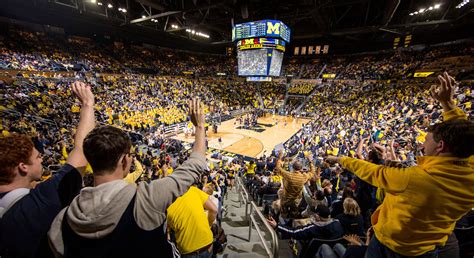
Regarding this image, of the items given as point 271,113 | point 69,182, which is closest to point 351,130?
point 69,182

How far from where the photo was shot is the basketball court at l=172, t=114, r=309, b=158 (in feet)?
54.5

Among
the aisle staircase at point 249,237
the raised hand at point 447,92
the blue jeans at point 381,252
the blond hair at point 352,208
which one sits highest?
the raised hand at point 447,92

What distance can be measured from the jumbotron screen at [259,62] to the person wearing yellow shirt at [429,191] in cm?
1938

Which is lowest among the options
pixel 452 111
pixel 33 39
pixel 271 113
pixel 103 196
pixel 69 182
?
pixel 271 113

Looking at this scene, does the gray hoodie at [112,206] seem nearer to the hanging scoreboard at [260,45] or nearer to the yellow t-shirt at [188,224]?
the yellow t-shirt at [188,224]

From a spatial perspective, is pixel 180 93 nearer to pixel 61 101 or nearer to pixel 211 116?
pixel 211 116

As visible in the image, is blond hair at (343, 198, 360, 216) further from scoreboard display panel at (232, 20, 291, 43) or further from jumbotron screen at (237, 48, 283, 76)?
jumbotron screen at (237, 48, 283, 76)

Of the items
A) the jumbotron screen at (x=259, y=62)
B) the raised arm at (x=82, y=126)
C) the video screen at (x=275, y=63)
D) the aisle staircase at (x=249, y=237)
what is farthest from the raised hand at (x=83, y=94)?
the video screen at (x=275, y=63)

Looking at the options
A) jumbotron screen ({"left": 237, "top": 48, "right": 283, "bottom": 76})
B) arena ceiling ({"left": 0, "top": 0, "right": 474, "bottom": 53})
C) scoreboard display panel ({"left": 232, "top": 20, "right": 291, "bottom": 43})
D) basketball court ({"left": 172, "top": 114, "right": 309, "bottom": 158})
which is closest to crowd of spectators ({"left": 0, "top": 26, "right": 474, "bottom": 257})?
basketball court ({"left": 172, "top": 114, "right": 309, "bottom": 158})

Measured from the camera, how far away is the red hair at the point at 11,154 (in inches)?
53.7

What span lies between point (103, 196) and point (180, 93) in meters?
28.2

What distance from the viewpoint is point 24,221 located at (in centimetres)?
119

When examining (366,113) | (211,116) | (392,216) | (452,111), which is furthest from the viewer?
(211,116)

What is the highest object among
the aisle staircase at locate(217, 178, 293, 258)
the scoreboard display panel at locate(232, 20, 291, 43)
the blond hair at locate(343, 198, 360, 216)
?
the scoreboard display panel at locate(232, 20, 291, 43)
